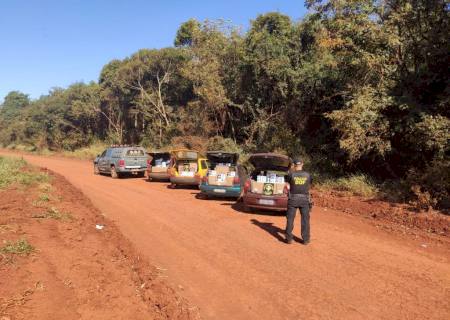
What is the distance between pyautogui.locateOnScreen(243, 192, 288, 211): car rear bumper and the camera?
38.6 ft

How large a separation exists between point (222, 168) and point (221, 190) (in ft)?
3.71

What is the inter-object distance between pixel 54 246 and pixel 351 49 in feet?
41.8

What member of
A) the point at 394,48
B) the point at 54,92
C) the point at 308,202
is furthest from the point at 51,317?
the point at 54,92

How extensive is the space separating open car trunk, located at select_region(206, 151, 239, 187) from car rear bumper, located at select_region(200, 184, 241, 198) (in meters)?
0.13

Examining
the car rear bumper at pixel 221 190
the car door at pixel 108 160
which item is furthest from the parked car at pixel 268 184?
the car door at pixel 108 160

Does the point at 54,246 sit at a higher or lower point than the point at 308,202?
lower

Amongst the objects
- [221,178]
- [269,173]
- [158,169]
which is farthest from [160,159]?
[269,173]

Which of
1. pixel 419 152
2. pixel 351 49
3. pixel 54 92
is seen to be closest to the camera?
pixel 419 152

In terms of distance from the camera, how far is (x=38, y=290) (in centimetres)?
569

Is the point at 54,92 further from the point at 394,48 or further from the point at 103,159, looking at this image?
the point at 394,48

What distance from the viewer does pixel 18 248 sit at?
7.10m

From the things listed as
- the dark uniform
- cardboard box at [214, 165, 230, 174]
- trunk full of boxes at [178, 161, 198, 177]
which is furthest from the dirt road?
trunk full of boxes at [178, 161, 198, 177]

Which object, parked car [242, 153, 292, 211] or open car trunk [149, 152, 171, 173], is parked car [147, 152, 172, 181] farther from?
parked car [242, 153, 292, 211]

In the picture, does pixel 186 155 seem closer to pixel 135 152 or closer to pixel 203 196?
pixel 203 196
